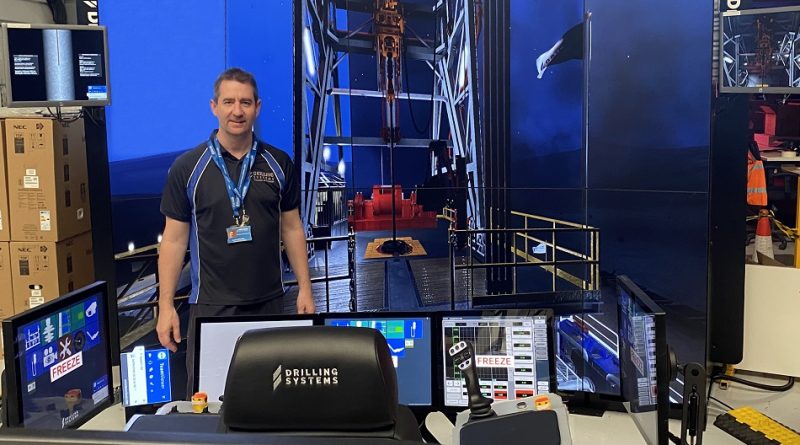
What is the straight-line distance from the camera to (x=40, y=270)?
12.1 ft

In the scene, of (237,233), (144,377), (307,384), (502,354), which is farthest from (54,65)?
(307,384)

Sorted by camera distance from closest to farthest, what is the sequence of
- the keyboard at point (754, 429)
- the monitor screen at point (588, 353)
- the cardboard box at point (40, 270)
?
the keyboard at point (754, 429), the monitor screen at point (588, 353), the cardboard box at point (40, 270)

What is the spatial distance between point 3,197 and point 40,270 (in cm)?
46

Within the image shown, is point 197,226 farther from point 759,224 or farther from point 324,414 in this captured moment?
point 759,224

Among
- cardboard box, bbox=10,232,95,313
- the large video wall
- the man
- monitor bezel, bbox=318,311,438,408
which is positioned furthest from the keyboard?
cardboard box, bbox=10,232,95,313

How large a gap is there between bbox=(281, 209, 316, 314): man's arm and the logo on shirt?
7.6 inches

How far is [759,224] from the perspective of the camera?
324 centimetres

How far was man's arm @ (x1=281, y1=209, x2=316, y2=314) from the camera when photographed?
111 inches

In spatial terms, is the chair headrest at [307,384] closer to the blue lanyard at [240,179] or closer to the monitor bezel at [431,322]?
the monitor bezel at [431,322]

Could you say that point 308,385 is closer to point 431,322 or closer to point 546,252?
point 431,322

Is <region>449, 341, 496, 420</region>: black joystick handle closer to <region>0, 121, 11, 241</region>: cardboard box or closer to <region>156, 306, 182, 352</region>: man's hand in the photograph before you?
<region>156, 306, 182, 352</region>: man's hand

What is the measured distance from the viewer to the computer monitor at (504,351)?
194 cm

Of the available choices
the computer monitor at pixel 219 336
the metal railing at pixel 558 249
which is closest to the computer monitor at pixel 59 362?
the computer monitor at pixel 219 336

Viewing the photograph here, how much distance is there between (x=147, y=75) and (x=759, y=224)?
10.5ft
